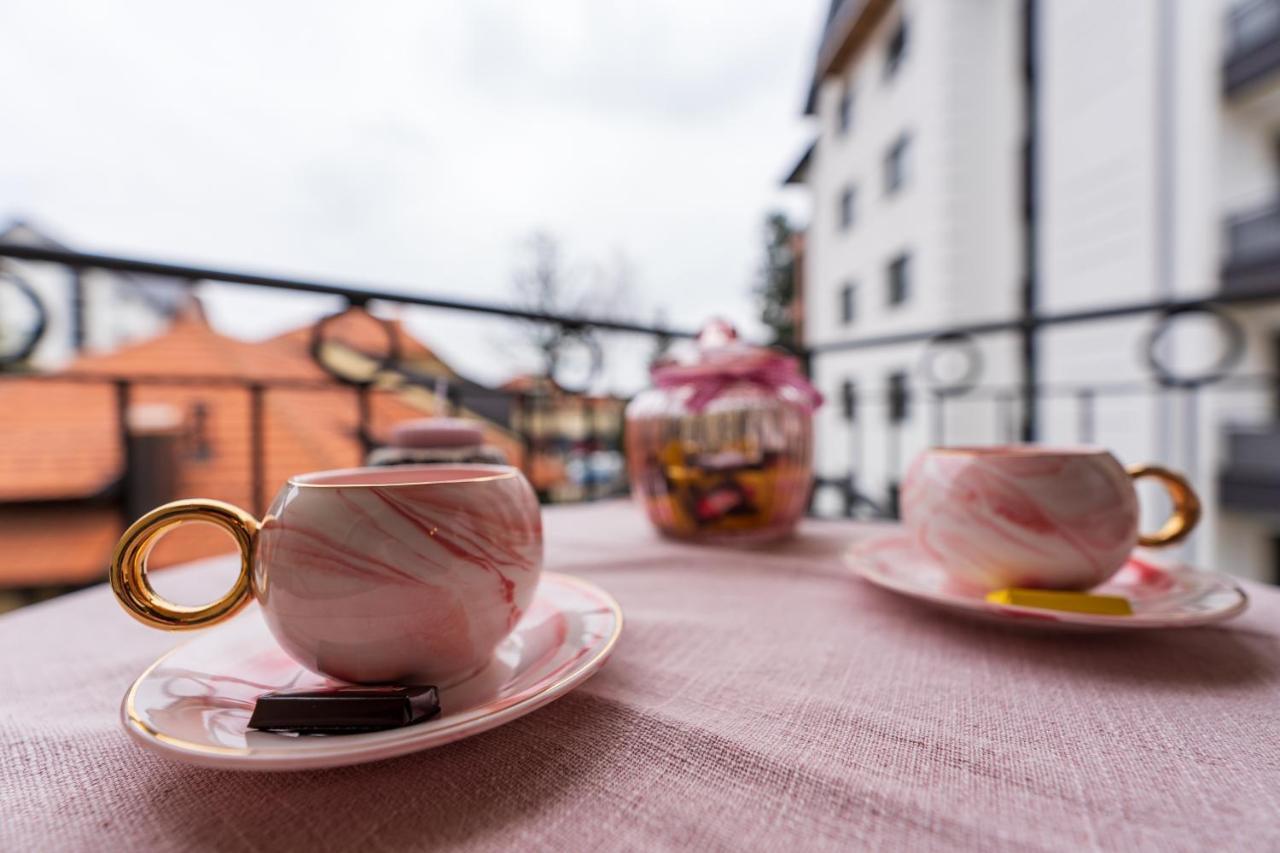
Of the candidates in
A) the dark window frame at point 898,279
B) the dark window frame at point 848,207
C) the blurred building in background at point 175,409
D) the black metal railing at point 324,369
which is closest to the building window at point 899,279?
the dark window frame at point 898,279

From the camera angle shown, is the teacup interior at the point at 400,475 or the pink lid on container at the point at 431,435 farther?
the pink lid on container at the point at 431,435

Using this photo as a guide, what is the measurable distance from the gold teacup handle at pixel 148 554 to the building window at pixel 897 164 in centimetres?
630

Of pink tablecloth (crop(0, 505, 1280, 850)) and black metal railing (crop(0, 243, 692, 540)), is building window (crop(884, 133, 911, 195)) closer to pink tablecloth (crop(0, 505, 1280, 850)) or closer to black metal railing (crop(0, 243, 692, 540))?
black metal railing (crop(0, 243, 692, 540))

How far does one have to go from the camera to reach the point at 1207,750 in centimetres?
22

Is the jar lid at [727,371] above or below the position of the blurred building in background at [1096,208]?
below

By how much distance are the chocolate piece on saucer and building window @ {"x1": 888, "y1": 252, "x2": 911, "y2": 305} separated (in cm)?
601

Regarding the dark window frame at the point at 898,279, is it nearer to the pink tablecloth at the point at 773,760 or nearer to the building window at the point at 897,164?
the building window at the point at 897,164

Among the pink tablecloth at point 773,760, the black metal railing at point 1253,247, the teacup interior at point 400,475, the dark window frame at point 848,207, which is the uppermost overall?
the dark window frame at point 848,207

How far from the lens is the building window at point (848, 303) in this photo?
6.55 metres

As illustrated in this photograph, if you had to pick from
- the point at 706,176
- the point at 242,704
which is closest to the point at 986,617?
the point at 242,704

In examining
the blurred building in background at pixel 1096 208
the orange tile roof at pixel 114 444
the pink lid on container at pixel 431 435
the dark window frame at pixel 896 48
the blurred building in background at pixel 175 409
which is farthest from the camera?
the dark window frame at pixel 896 48

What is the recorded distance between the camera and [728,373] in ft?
2.12

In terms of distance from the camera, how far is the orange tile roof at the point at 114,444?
1426 mm

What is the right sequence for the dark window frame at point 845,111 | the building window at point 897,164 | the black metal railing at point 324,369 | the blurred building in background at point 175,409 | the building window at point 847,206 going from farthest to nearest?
1. the building window at point 847,206
2. the dark window frame at point 845,111
3. the building window at point 897,164
4. the blurred building in background at point 175,409
5. the black metal railing at point 324,369
